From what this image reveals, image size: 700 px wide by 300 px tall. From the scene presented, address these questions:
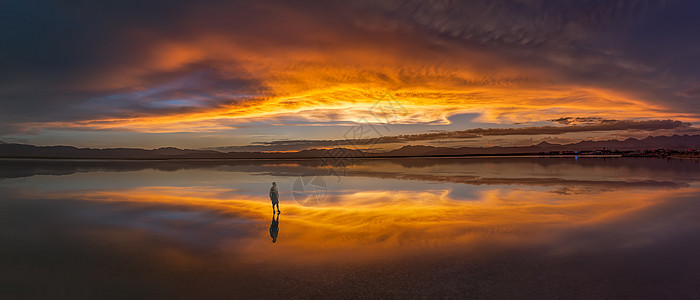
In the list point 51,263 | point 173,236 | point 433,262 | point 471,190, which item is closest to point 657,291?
point 433,262

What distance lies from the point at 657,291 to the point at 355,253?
305 inches

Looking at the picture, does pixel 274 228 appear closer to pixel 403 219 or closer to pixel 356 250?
pixel 356 250

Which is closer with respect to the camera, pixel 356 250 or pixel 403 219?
pixel 356 250

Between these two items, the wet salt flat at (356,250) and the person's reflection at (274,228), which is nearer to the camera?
the wet salt flat at (356,250)

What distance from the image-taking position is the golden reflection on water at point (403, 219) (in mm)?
12680

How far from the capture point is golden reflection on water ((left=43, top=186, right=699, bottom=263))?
12680 mm

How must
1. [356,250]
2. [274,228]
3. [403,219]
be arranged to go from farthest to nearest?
[403,219] < [274,228] < [356,250]

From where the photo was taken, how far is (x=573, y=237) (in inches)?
559

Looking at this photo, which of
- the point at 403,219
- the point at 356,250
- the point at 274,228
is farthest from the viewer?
the point at 403,219

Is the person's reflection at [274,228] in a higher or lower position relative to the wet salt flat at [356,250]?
higher

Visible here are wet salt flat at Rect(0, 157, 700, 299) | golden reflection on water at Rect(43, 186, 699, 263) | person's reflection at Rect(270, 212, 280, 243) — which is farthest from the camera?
person's reflection at Rect(270, 212, 280, 243)

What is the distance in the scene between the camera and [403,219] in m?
17.8

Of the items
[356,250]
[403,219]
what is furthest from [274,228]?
[403,219]

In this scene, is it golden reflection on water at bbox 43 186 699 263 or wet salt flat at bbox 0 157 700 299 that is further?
golden reflection on water at bbox 43 186 699 263
